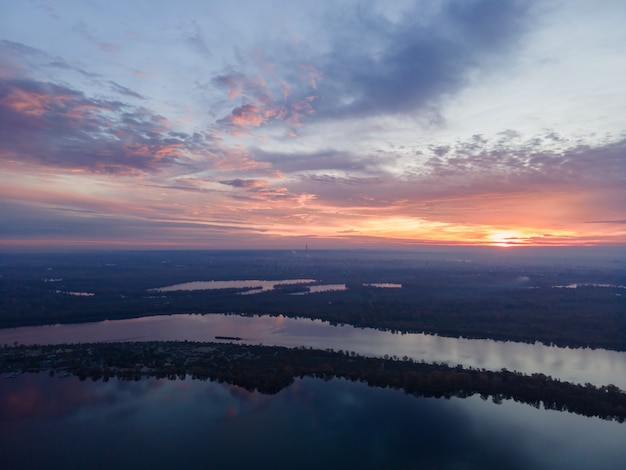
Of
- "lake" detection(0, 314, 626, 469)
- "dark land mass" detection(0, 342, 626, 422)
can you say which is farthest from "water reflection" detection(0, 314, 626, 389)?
"dark land mass" detection(0, 342, 626, 422)

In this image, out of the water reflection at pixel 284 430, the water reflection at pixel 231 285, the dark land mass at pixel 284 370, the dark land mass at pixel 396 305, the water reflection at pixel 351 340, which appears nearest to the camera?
the water reflection at pixel 284 430

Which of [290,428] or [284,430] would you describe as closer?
[284,430]

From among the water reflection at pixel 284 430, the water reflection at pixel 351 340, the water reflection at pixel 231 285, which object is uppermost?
the water reflection at pixel 231 285

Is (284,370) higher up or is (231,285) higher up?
(231,285)

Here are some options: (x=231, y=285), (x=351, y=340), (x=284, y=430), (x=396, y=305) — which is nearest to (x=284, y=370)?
(x=284, y=430)

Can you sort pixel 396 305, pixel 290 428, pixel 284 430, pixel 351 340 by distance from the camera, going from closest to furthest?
pixel 284 430
pixel 290 428
pixel 351 340
pixel 396 305

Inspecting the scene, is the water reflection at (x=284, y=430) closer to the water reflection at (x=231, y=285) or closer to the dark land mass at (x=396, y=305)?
the dark land mass at (x=396, y=305)

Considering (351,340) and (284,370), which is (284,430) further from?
(351,340)

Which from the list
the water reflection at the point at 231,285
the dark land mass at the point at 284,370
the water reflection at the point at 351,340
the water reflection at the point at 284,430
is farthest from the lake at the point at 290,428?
the water reflection at the point at 231,285
